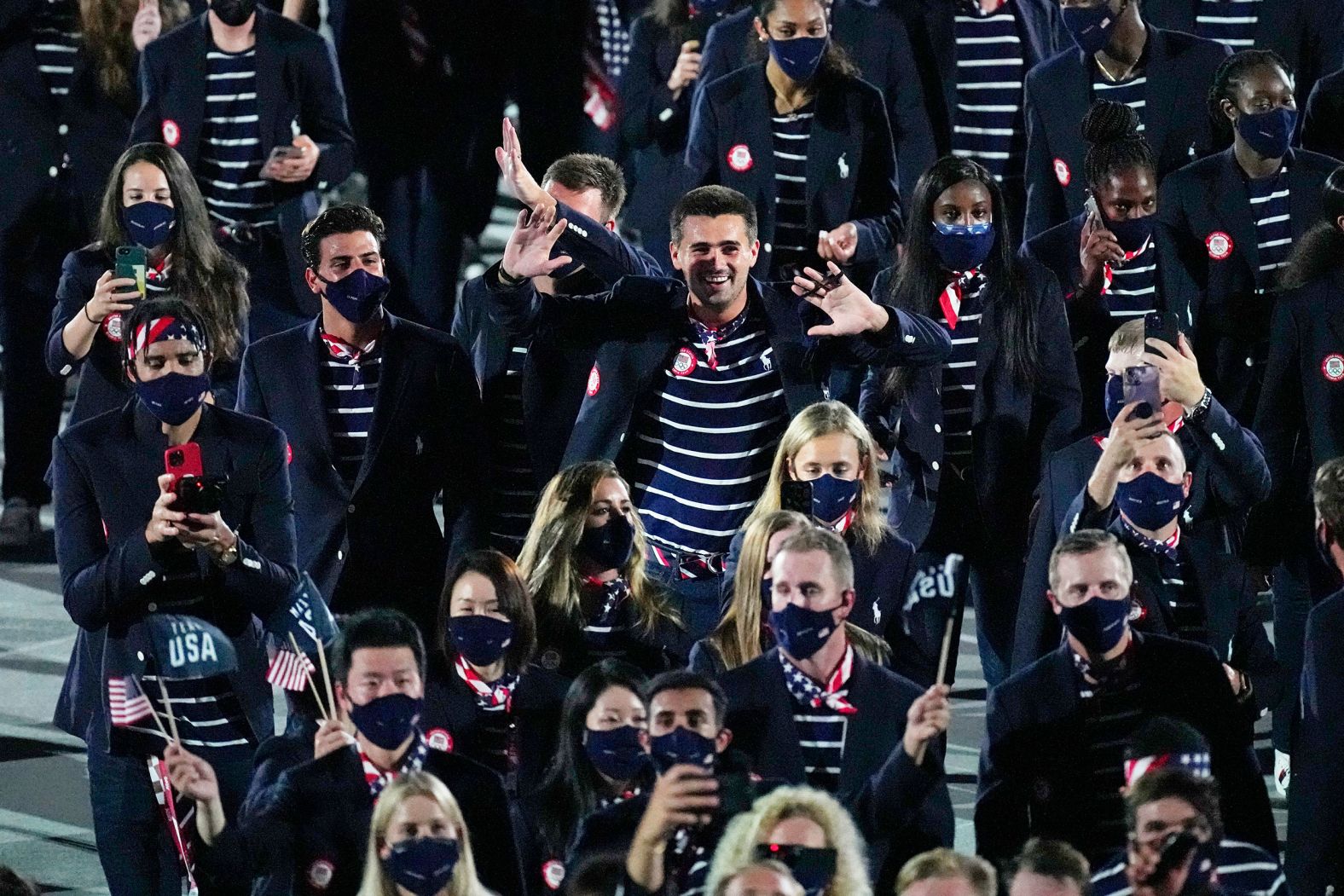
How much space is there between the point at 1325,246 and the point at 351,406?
9.25 ft

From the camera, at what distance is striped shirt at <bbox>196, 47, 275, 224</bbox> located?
400 inches

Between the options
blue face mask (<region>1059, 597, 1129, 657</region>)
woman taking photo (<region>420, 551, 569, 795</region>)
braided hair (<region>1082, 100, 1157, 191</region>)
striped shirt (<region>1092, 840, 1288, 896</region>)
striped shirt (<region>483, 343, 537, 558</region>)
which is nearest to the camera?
striped shirt (<region>1092, 840, 1288, 896</region>)

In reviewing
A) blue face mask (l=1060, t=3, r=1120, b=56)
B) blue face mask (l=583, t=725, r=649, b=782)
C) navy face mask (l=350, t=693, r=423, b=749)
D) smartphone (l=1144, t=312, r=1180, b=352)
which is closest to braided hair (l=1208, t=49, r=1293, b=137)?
blue face mask (l=1060, t=3, r=1120, b=56)

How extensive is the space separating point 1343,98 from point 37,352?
4.93 metres

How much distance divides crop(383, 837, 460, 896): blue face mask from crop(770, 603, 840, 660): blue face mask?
1104mm

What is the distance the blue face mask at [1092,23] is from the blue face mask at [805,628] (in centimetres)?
343

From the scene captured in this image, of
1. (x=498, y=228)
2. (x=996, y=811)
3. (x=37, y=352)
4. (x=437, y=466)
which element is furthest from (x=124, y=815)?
(x=498, y=228)

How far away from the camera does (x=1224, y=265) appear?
29.8ft

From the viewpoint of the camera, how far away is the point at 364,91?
1212 centimetres

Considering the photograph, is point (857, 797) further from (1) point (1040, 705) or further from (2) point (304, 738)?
(2) point (304, 738)

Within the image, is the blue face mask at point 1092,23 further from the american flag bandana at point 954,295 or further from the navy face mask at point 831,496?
the navy face mask at point 831,496

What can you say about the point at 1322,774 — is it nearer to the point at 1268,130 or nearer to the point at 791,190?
the point at 1268,130

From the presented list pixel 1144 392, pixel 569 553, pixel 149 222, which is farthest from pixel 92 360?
pixel 1144 392

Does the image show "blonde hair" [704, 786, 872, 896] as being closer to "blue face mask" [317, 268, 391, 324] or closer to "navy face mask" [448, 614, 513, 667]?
"navy face mask" [448, 614, 513, 667]
